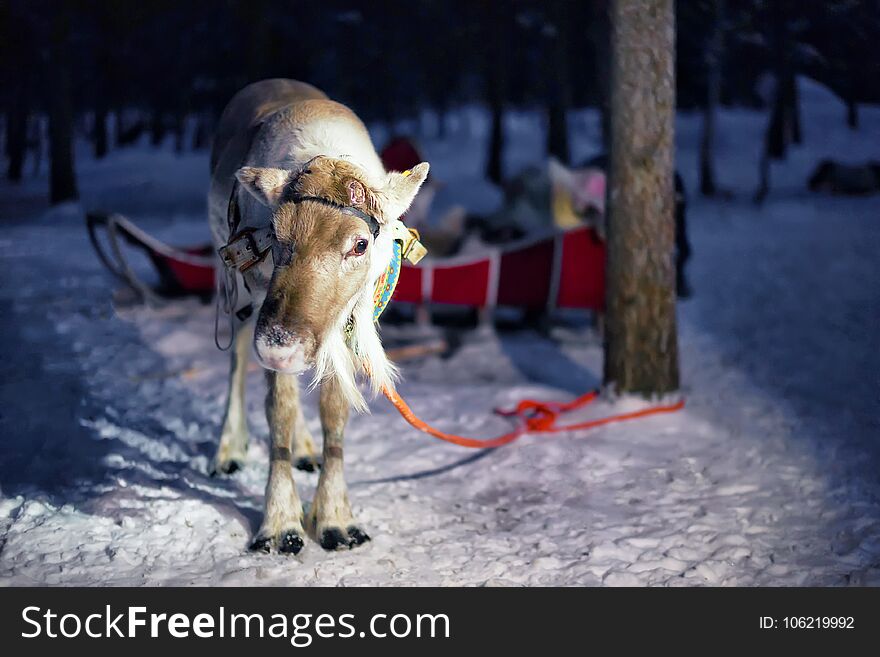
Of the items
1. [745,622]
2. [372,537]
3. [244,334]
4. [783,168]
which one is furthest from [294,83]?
[783,168]

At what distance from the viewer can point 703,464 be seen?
443 cm

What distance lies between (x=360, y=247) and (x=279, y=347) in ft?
1.50

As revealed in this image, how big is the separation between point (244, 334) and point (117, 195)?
390 inches

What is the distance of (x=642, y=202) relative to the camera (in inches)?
199

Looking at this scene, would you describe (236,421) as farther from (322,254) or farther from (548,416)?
(322,254)

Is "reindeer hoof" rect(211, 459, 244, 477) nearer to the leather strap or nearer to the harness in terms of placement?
the harness

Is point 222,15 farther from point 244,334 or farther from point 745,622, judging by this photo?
Answer: point 745,622

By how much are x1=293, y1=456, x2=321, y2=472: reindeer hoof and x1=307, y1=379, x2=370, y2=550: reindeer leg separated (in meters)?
0.72

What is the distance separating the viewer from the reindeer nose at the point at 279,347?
104 inches

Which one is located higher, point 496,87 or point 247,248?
point 496,87

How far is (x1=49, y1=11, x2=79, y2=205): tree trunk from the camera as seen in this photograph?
10.4m

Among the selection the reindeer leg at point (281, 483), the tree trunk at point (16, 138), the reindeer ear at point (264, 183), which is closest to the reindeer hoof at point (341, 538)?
the reindeer leg at point (281, 483)

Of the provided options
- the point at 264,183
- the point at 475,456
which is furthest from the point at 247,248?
the point at 475,456

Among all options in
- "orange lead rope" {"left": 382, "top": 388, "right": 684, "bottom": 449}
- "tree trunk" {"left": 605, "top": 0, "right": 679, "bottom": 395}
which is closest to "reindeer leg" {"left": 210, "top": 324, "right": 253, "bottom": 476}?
"orange lead rope" {"left": 382, "top": 388, "right": 684, "bottom": 449}
